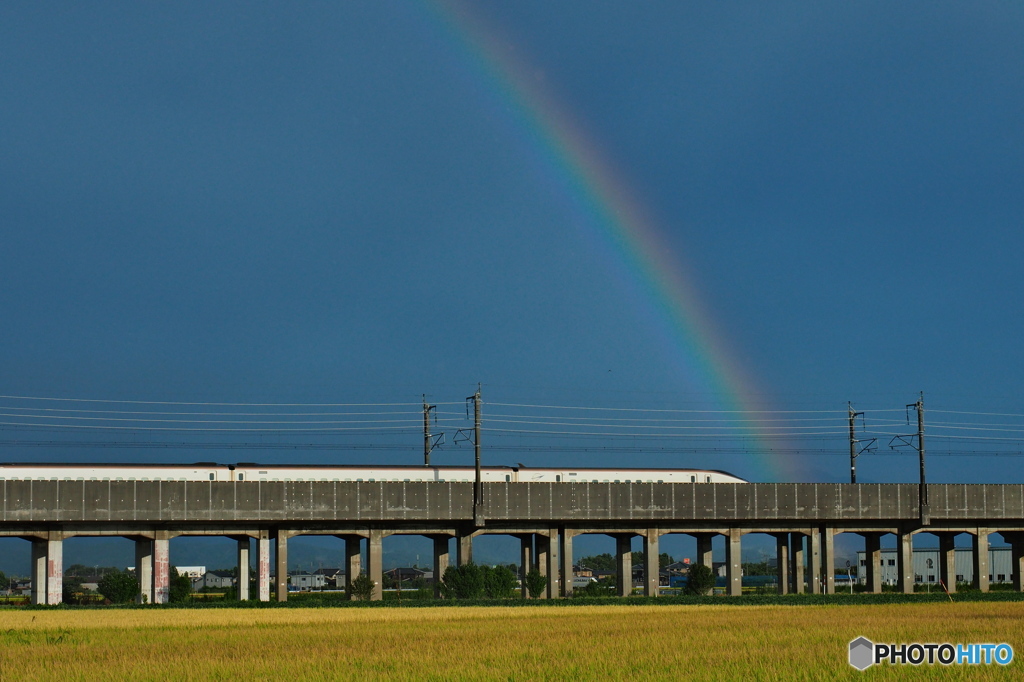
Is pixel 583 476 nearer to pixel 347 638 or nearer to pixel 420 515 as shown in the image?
pixel 420 515

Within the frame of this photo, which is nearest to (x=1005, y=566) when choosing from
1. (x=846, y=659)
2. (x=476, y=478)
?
(x=476, y=478)

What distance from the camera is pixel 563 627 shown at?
136 ft

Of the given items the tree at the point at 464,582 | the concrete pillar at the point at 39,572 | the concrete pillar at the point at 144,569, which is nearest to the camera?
the tree at the point at 464,582

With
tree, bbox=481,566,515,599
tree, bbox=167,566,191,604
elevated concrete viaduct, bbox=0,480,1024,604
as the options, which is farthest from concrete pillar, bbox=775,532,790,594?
tree, bbox=167,566,191,604

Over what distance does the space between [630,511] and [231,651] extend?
1985 inches

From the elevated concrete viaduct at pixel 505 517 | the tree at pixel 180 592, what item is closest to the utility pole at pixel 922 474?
the elevated concrete viaduct at pixel 505 517

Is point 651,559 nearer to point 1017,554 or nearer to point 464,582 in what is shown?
point 464,582

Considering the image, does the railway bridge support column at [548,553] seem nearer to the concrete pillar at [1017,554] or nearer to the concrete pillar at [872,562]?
the concrete pillar at [872,562]

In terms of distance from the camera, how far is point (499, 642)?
34.7 m

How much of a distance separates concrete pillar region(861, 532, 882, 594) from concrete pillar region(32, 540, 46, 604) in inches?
2111

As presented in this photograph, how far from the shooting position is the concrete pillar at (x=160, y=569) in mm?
76812

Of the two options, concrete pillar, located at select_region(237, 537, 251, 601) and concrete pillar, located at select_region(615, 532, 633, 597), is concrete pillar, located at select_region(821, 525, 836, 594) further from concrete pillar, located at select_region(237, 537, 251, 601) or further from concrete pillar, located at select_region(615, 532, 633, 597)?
concrete pillar, located at select_region(237, 537, 251, 601)

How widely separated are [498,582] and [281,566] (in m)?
15.1

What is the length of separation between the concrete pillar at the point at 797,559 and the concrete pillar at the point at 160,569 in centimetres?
4347
